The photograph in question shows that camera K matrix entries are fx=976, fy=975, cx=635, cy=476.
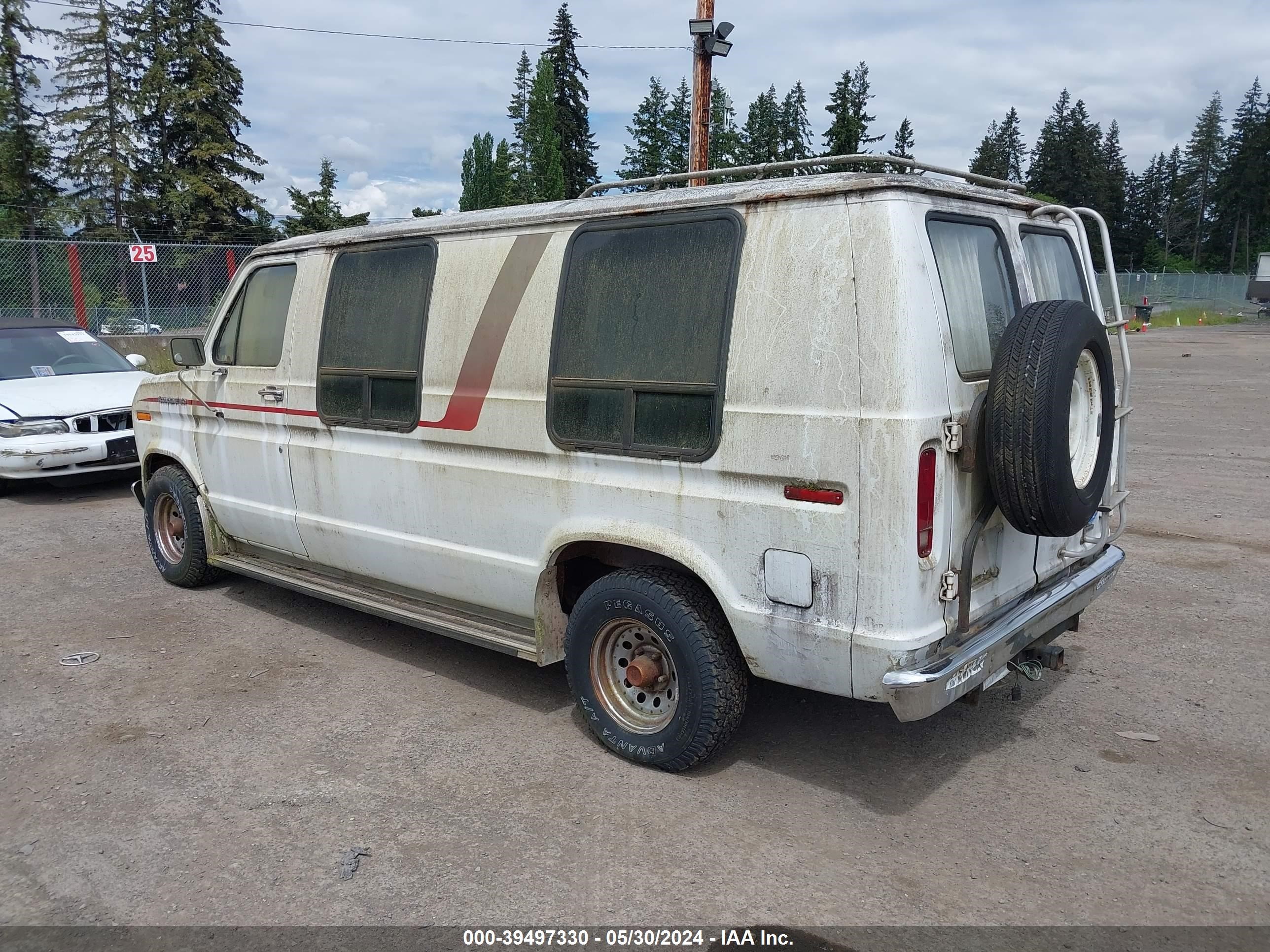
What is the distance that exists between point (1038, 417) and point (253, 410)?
4359 mm

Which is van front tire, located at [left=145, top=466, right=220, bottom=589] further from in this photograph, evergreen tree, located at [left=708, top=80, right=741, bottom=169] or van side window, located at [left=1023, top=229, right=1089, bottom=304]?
evergreen tree, located at [left=708, top=80, right=741, bottom=169]

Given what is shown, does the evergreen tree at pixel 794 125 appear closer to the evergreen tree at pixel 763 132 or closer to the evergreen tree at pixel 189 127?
the evergreen tree at pixel 763 132

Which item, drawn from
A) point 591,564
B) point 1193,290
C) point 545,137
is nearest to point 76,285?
point 591,564

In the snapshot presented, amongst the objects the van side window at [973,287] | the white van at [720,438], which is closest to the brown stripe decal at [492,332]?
the white van at [720,438]

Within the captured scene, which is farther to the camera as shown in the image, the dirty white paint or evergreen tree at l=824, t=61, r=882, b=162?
evergreen tree at l=824, t=61, r=882, b=162

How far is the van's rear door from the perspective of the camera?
11.4ft

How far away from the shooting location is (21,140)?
41.6m

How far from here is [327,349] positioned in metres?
5.27

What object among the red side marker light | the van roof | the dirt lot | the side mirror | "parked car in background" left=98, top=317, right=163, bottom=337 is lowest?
the dirt lot

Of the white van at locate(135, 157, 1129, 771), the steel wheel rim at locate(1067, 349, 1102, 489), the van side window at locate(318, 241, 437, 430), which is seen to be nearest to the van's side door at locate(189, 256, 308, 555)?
the white van at locate(135, 157, 1129, 771)

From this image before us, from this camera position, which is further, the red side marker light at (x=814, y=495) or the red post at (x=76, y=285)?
the red post at (x=76, y=285)

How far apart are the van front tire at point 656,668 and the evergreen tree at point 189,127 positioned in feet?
149

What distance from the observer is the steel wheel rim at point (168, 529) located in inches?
263

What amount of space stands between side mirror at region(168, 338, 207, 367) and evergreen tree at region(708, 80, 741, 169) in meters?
60.4
